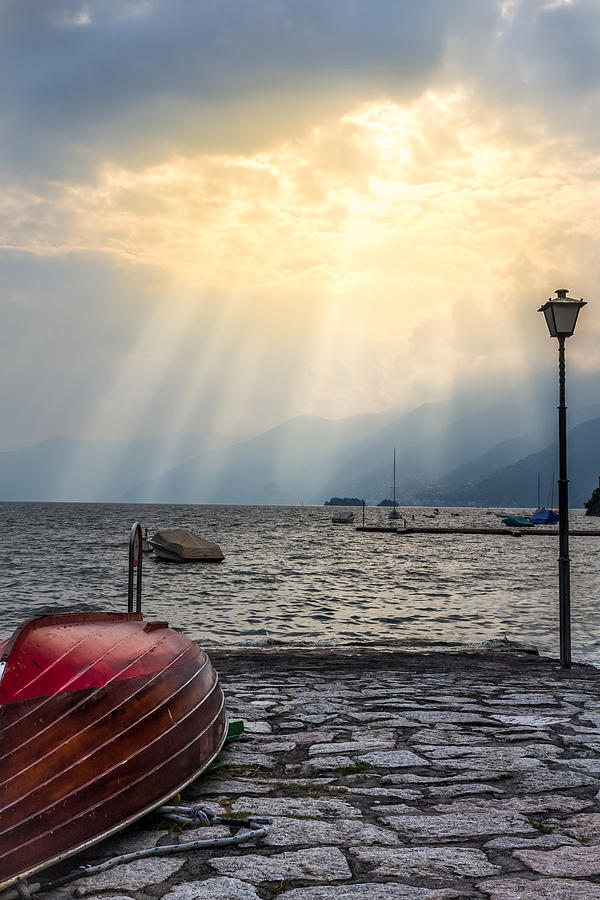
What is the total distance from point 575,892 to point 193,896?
161 centimetres

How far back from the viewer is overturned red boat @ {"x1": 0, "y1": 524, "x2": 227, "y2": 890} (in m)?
3.35

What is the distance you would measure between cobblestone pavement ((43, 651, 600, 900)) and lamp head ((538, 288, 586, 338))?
179 inches

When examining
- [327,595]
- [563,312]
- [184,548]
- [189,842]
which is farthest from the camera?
[184,548]

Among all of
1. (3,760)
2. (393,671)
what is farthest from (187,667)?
(393,671)

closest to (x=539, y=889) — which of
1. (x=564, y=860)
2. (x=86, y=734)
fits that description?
(x=564, y=860)

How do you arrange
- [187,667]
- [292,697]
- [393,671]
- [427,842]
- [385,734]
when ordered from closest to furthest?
[427,842], [187,667], [385,734], [292,697], [393,671]

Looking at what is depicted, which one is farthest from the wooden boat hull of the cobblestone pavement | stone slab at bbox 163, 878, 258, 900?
stone slab at bbox 163, 878, 258, 900

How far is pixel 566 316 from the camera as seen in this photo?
9523mm

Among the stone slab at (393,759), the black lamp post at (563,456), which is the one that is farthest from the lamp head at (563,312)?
the stone slab at (393,759)

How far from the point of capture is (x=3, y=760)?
11.1 feet

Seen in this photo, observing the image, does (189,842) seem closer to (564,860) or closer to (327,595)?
(564,860)

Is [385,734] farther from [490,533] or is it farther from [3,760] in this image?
[490,533]

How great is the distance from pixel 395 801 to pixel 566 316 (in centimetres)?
717

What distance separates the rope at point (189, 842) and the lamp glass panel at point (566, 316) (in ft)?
25.0
